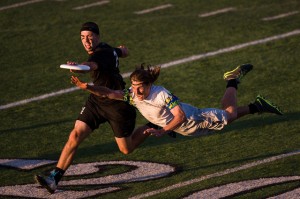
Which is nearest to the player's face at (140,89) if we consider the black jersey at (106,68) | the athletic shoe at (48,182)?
the black jersey at (106,68)

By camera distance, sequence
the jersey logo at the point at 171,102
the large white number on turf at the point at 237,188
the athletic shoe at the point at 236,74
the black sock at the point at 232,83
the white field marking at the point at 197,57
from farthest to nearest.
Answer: the white field marking at the point at 197,57 → the athletic shoe at the point at 236,74 → the black sock at the point at 232,83 → the jersey logo at the point at 171,102 → the large white number on turf at the point at 237,188

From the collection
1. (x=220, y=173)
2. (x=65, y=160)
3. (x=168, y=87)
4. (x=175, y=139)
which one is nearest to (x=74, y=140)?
(x=65, y=160)

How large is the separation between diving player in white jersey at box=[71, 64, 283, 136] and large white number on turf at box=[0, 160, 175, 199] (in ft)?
2.48

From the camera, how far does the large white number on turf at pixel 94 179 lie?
36.5 feet

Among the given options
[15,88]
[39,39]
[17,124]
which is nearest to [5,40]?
[39,39]

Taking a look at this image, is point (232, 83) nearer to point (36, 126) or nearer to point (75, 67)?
point (75, 67)

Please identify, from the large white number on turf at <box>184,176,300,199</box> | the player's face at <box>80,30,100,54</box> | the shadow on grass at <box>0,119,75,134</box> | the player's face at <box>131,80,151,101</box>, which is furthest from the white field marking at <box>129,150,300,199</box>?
the shadow on grass at <box>0,119,75,134</box>

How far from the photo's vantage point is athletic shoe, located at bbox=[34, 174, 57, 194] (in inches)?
430

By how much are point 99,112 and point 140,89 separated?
3.33 ft

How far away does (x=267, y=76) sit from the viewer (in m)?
15.5

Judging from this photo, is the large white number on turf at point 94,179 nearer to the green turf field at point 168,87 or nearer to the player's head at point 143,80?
the green turf field at point 168,87

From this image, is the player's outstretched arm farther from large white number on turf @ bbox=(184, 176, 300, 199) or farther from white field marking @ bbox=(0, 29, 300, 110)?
white field marking @ bbox=(0, 29, 300, 110)

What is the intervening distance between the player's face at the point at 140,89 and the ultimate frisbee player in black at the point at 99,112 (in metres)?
0.62

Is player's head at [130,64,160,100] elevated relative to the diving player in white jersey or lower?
elevated
